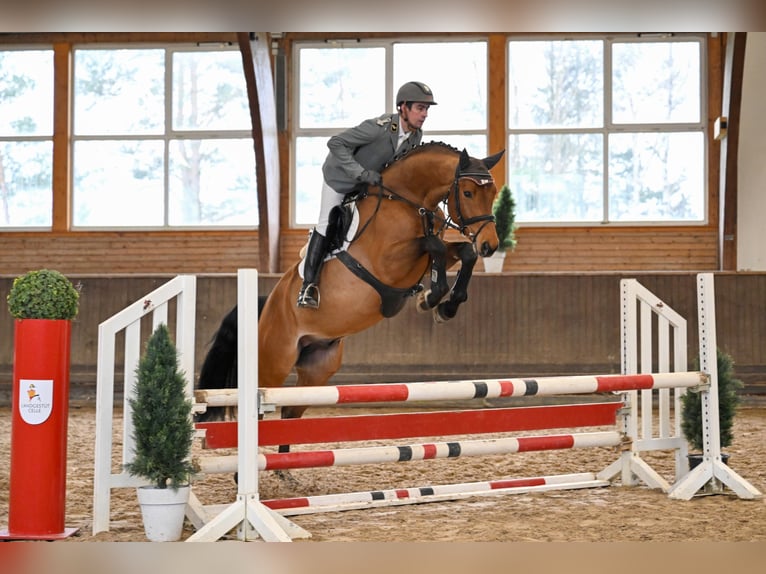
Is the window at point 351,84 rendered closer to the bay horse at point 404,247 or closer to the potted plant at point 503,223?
the potted plant at point 503,223

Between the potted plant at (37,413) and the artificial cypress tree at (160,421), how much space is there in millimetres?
267

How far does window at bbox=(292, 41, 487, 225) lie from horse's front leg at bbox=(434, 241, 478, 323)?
6.35 m

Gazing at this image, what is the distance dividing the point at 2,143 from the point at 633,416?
888 centimetres

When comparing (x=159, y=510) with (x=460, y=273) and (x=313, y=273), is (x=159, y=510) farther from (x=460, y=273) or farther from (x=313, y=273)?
(x=460, y=273)

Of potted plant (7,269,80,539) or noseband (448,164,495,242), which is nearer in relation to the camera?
potted plant (7,269,80,539)

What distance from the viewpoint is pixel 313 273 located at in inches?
148

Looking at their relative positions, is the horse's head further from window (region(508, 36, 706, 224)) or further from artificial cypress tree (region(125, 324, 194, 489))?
window (region(508, 36, 706, 224))

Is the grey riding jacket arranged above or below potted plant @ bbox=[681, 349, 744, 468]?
above

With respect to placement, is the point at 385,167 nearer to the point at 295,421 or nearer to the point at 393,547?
the point at 295,421

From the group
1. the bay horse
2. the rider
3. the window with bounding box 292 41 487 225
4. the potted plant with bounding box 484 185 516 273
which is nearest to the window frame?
the window with bounding box 292 41 487 225

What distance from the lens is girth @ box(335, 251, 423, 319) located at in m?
3.68

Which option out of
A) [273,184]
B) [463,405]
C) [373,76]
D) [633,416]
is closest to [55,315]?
[633,416]

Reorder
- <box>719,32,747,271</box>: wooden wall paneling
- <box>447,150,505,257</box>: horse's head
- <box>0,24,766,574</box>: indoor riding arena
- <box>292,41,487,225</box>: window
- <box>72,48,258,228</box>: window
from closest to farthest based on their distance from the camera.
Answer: <box>0,24,766,574</box>: indoor riding arena
<box>447,150,505,257</box>: horse's head
<box>719,32,747,271</box>: wooden wall paneling
<box>292,41,487,225</box>: window
<box>72,48,258,228</box>: window

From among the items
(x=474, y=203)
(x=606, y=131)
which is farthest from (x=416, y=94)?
(x=606, y=131)
